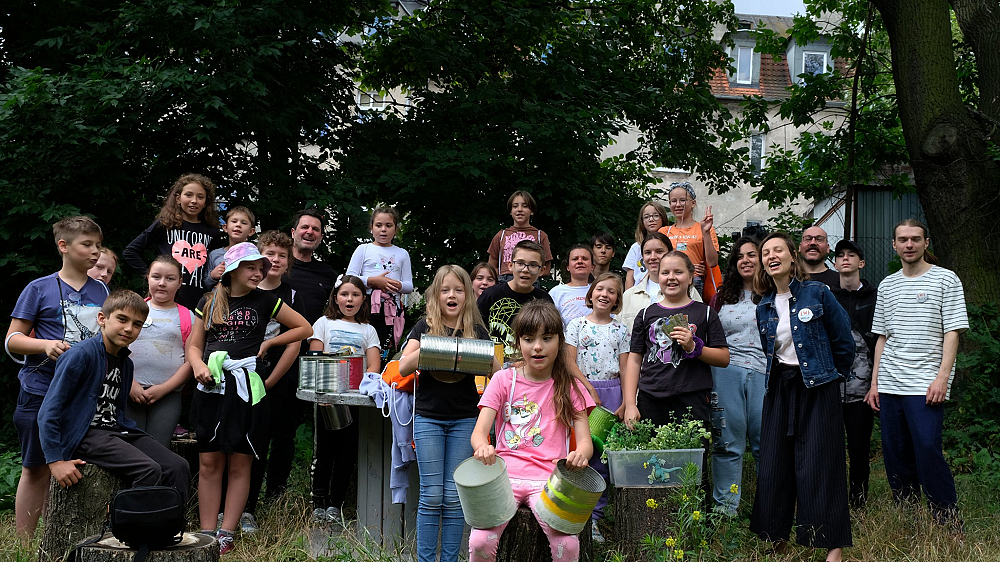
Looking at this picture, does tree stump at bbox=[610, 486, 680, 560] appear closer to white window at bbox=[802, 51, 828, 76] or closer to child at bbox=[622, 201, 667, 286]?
child at bbox=[622, 201, 667, 286]

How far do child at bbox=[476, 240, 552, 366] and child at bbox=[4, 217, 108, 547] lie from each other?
233 cm

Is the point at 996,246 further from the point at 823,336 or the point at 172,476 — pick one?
the point at 172,476

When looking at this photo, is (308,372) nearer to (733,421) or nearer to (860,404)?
(733,421)

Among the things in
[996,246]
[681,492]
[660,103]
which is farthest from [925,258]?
[660,103]

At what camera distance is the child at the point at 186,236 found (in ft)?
18.7

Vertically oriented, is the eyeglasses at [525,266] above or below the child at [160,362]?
above

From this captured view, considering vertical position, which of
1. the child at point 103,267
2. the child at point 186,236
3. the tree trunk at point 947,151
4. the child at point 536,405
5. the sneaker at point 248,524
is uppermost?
the tree trunk at point 947,151

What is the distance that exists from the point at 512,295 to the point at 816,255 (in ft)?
8.59

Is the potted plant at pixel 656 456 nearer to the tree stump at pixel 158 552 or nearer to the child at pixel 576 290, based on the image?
the child at pixel 576 290

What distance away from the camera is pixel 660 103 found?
1055cm

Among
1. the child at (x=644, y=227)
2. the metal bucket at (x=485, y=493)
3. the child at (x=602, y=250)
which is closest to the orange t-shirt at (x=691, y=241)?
the child at (x=644, y=227)

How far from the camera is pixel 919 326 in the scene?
5227mm

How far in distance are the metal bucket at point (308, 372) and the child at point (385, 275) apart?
1322 millimetres

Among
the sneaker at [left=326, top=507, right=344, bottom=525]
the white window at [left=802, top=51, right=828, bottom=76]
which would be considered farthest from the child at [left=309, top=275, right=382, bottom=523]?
the white window at [left=802, top=51, right=828, bottom=76]
